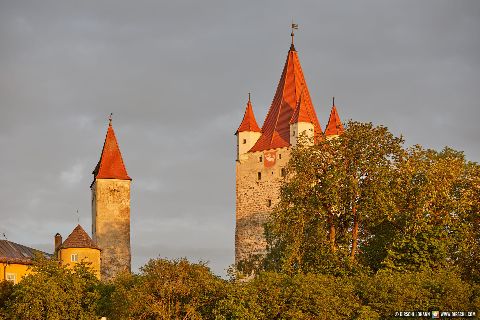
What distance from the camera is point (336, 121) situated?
349 feet

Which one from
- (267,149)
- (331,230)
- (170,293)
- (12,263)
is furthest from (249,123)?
(170,293)

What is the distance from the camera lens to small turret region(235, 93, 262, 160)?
10694 centimetres

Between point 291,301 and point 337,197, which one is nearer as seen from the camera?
point 291,301

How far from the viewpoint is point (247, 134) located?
10812cm

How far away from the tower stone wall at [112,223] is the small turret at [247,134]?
14707 millimetres

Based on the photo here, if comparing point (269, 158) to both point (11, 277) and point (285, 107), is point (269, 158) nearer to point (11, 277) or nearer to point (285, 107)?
point (285, 107)

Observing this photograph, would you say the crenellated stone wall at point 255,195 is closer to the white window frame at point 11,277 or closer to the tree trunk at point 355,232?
the white window frame at point 11,277

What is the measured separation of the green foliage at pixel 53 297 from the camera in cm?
5344

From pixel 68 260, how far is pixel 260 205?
1210 inches

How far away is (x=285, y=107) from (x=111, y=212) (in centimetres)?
2266

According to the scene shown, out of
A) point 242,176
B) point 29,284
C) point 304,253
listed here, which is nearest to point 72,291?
point 29,284

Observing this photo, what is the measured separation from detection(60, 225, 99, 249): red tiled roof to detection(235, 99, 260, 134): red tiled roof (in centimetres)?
3563

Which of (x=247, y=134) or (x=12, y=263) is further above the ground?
(x=247, y=134)

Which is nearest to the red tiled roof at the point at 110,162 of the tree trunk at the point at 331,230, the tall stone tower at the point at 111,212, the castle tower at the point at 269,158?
the tall stone tower at the point at 111,212
